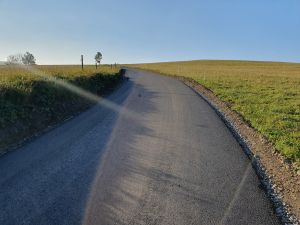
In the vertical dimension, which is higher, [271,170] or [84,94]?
[84,94]

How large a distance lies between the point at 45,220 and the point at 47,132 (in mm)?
6349

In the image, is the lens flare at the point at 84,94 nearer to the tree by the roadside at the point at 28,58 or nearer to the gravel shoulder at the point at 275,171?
the gravel shoulder at the point at 275,171

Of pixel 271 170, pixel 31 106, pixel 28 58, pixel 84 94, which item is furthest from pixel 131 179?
pixel 28 58

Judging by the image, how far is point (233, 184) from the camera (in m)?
7.49

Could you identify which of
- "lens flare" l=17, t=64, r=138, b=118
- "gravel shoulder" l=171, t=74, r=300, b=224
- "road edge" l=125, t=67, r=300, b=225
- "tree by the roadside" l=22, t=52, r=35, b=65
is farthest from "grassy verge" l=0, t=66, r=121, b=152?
"tree by the roadside" l=22, t=52, r=35, b=65

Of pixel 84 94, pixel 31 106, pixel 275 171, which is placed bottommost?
pixel 275 171

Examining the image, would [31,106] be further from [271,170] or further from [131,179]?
[271,170]

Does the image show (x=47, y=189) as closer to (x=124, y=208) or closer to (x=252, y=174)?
(x=124, y=208)

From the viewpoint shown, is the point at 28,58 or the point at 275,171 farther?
the point at 28,58

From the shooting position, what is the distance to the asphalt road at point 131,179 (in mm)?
5988

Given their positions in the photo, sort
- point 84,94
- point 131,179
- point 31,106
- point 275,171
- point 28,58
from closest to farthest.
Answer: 1. point 131,179
2. point 275,171
3. point 31,106
4. point 84,94
5. point 28,58

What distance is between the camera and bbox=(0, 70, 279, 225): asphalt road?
5988 millimetres

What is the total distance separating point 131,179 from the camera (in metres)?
7.62

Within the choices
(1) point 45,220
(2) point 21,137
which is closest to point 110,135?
(2) point 21,137
